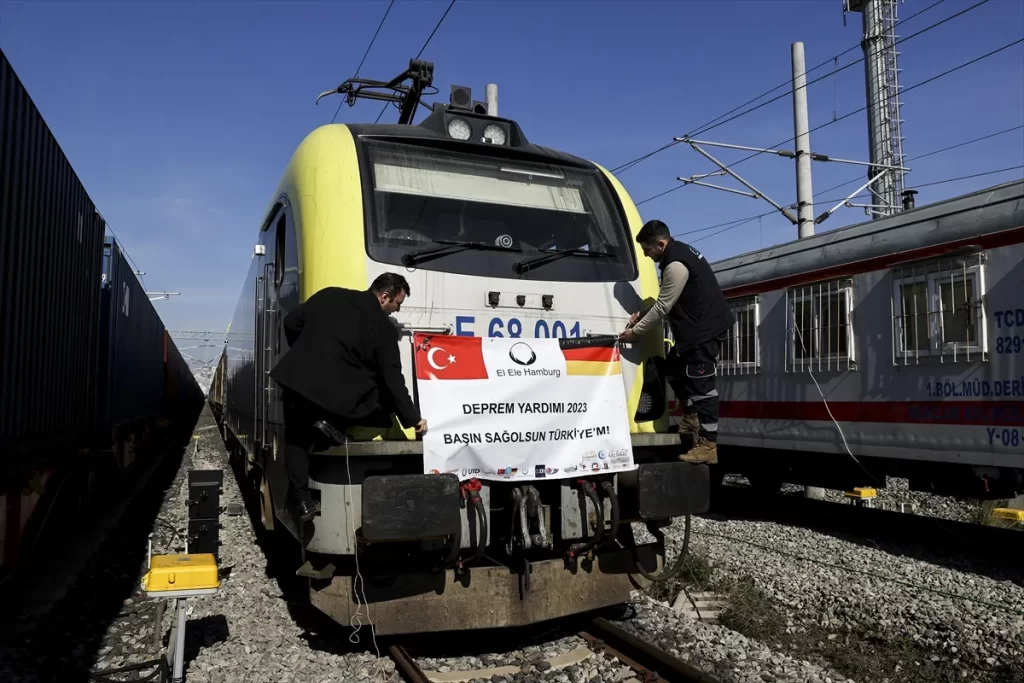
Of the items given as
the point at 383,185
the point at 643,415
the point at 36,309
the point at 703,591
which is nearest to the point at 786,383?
the point at 703,591

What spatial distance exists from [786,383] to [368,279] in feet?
21.0

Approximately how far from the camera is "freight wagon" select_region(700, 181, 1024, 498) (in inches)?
278

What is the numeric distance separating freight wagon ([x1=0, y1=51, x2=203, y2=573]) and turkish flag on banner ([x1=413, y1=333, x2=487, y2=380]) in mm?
2860

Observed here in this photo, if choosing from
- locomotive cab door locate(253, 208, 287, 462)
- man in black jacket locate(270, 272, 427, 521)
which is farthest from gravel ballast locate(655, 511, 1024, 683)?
locomotive cab door locate(253, 208, 287, 462)

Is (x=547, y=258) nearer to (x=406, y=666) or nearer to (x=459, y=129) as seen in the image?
(x=459, y=129)

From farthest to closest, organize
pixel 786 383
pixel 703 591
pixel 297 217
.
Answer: pixel 786 383
pixel 703 591
pixel 297 217

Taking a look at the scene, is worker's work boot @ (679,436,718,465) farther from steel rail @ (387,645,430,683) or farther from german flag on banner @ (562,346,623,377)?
steel rail @ (387,645,430,683)

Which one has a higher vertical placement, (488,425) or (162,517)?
(488,425)

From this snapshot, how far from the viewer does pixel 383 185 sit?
4664 millimetres

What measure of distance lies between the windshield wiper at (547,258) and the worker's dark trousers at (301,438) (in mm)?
1402

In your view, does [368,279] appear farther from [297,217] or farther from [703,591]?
[703,591]

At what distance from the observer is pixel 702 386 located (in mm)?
4801

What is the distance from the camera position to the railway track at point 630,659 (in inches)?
157

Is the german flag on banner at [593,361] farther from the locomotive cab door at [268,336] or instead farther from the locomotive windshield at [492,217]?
the locomotive cab door at [268,336]
